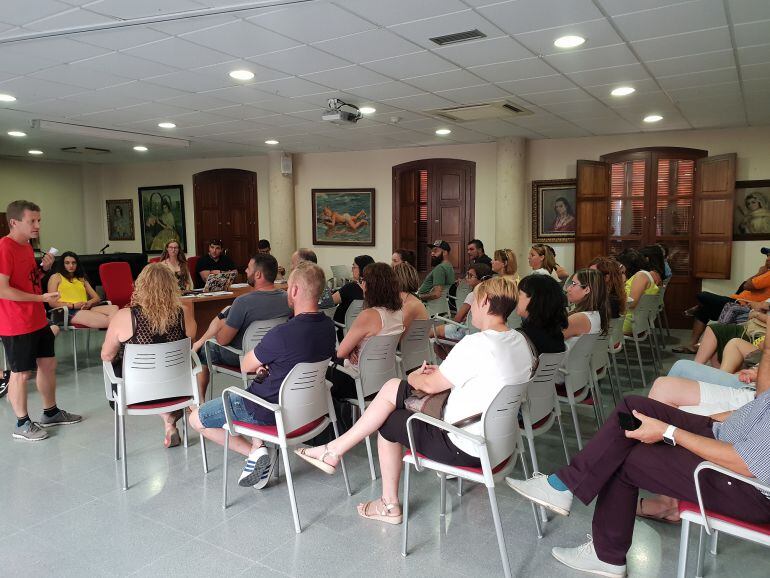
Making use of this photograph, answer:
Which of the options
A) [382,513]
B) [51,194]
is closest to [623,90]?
[382,513]

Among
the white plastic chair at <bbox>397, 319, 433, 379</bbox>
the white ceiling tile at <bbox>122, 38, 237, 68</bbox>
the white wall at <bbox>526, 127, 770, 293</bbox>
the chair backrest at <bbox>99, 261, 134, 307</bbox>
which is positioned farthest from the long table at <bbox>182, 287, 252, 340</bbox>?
the white wall at <bbox>526, 127, 770, 293</bbox>

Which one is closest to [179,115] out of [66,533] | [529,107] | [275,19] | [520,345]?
[275,19]

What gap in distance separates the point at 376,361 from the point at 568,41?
2.73 metres

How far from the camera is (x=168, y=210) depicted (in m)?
12.1

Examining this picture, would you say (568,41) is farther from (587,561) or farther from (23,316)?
(23,316)

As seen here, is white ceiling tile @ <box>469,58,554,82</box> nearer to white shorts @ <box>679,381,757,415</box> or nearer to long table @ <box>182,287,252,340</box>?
white shorts @ <box>679,381,757,415</box>

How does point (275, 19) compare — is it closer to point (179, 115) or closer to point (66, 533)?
point (66, 533)

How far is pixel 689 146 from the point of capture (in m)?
7.92

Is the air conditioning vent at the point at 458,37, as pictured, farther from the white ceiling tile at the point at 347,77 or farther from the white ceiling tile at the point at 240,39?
the white ceiling tile at the point at 240,39

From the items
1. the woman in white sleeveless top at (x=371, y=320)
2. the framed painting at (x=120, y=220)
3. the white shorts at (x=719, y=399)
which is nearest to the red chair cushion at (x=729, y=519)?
the white shorts at (x=719, y=399)

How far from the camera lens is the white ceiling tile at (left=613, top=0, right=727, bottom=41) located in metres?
3.49

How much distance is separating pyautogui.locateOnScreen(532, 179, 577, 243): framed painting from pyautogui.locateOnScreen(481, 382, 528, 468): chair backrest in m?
6.81

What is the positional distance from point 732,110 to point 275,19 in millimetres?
5536

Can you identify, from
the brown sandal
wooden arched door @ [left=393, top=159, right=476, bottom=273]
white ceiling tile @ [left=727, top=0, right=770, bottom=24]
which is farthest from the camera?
wooden arched door @ [left=393, top=159, right=476, bottom=273]
